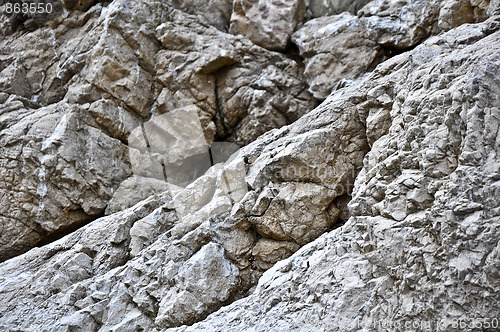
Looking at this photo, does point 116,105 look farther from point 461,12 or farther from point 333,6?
point 461,12

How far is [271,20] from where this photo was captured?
664 inches

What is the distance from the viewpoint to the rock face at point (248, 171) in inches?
237

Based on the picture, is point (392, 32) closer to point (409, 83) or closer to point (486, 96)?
point (409, 83)

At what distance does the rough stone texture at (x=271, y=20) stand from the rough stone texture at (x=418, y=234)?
936 cm

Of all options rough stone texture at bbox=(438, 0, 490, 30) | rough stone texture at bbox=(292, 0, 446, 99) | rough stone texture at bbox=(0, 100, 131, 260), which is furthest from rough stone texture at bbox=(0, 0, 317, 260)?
rough stone texture at bbox=(438, 0, 490, 30)

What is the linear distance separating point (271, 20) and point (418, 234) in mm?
13127

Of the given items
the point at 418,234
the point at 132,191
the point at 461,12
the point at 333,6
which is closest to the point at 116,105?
the point at 132,191

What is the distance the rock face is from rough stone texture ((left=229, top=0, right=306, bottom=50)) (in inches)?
6.0

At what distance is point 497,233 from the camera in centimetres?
521

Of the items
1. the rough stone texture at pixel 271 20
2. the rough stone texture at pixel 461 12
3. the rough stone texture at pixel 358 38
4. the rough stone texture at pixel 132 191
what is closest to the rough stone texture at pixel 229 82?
the rough stone texture at pixel 271 20

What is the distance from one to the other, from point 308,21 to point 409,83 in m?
10.1

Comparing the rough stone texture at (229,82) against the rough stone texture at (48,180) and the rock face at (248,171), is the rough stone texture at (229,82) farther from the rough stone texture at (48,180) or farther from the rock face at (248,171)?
the rough stone texture at (48,180)

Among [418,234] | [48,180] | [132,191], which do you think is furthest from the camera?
[132,191]

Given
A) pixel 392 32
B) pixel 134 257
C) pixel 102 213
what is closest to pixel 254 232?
pixel 134 257
